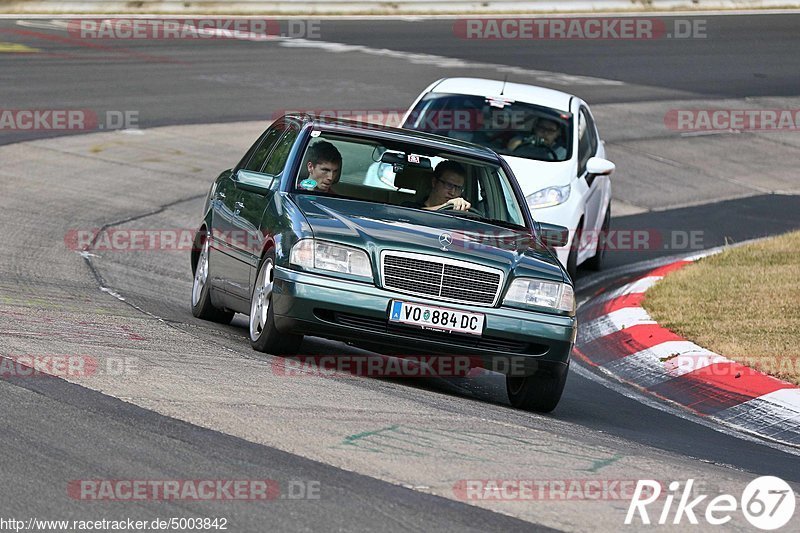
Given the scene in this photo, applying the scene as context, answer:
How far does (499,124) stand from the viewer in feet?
46.6

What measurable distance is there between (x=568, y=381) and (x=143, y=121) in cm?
1151

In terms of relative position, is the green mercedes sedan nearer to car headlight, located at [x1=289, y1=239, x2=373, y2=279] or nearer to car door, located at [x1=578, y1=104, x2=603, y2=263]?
car headlight, located at [x1=289, y1=239, x2=373, y2=279]

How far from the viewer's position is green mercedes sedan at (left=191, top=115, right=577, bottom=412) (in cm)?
802

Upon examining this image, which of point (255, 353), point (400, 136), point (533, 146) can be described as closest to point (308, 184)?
point (400, 136)

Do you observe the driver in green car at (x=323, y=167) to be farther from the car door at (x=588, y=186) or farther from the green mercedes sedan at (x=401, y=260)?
the car door at (x=588, y=186)

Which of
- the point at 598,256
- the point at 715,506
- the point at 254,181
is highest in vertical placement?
the point at 254,181

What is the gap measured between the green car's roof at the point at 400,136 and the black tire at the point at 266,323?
1292 mm

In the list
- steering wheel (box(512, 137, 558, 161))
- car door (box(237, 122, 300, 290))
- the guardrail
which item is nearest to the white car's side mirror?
steering wheel (box(512, 137, 558, 161))

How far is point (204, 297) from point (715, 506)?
4972 mm

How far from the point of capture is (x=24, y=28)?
28656mm

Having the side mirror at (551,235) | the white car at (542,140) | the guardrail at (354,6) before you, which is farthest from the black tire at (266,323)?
the guardrail at (354,6)

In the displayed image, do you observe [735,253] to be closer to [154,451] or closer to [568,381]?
[568,381]

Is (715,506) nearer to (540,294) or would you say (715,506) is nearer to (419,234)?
(540,294)

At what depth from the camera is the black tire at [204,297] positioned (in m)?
10.1
